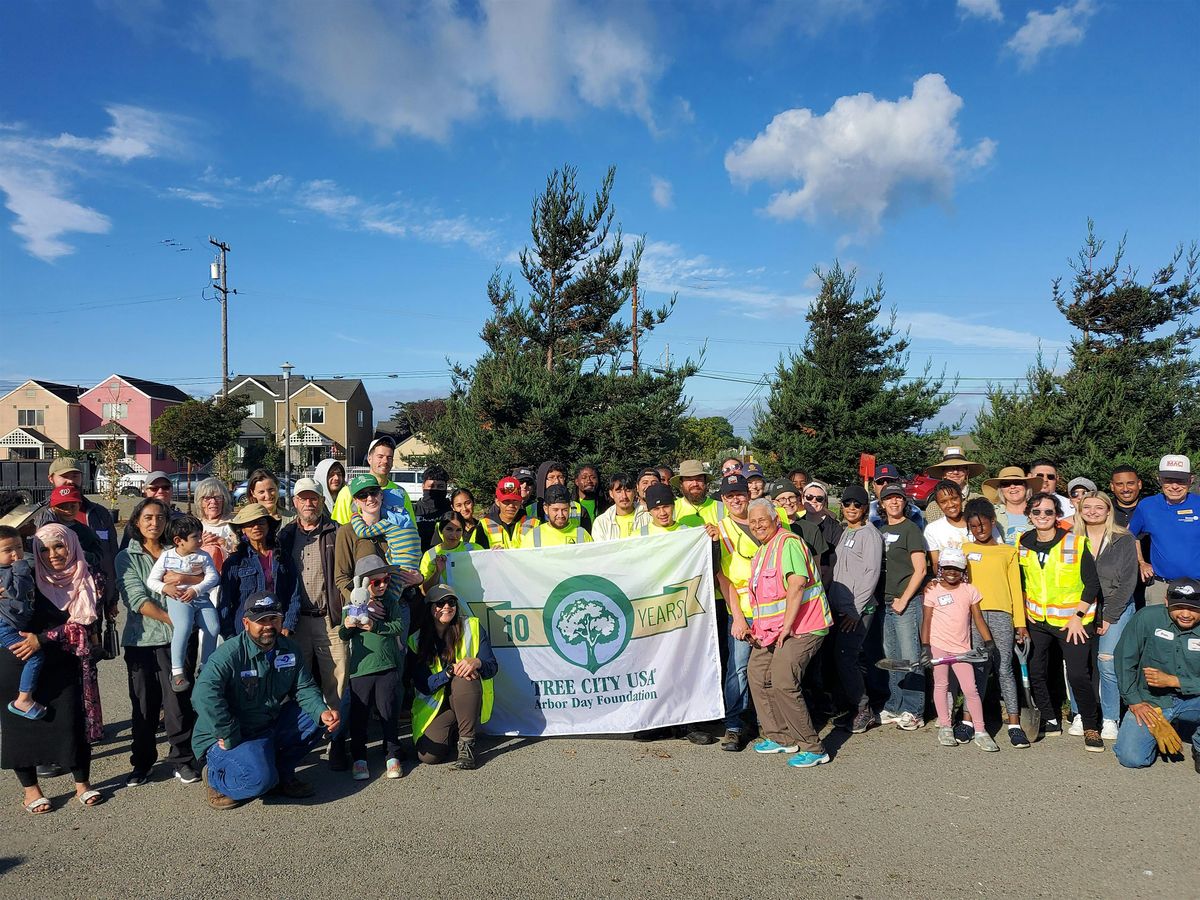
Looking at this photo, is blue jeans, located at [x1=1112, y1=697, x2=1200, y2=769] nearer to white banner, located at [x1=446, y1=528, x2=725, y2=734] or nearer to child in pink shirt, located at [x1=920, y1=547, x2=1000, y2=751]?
child in pink shirt, located at [x1=920, y1=547, x2=1000, y2=751]

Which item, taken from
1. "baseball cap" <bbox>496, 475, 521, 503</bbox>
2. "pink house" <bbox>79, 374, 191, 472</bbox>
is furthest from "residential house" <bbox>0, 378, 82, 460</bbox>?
"baseball cap" <bbox>496, 475, 521, 503</bbox>

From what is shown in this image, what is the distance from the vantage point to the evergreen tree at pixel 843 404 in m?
19.3

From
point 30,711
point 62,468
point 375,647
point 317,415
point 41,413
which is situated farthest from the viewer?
point 317,415

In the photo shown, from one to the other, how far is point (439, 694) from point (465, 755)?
446 mm

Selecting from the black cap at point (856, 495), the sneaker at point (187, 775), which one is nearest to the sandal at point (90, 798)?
the sneaker at point (187, 775)

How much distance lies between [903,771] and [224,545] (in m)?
4.98

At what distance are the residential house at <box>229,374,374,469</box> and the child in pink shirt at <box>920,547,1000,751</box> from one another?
5608 centimetres

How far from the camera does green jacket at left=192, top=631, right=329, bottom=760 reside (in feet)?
14.7


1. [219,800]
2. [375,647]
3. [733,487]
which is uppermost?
[733,487]

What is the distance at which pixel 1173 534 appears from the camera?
19.0ft

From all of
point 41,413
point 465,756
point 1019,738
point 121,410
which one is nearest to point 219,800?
point 465,756

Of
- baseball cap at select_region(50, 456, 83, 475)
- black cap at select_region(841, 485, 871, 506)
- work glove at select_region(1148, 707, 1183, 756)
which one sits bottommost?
work glove at select_region(1148, 707, 1183, 756)

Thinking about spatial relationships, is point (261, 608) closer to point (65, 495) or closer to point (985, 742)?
point (65, 495)

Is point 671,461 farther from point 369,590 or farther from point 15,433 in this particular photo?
point 15,433
